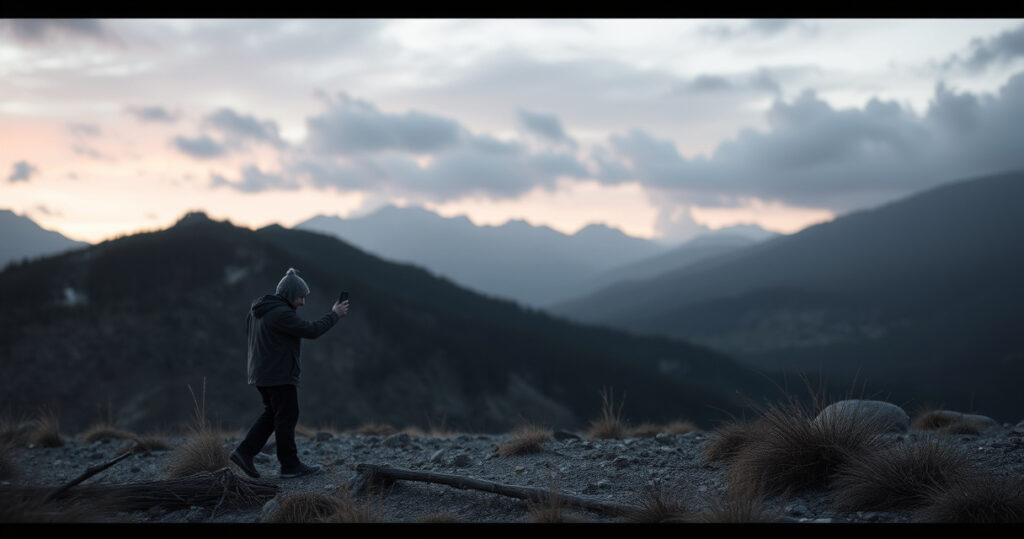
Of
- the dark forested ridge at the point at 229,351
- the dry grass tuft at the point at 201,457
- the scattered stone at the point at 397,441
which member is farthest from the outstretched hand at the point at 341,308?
the dark forested ridge at the point at 229,351

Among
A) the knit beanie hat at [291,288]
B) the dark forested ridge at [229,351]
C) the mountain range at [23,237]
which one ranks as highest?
the mountain range at [23,237]

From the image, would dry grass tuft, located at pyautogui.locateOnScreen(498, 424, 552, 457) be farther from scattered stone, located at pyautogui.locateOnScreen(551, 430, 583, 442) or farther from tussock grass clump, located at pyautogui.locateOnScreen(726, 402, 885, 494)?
tussock grass clump, located at pyautogui.locateOnScreen(726, 402, 885, 494)

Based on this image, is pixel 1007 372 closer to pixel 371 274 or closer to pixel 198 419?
pixel 371 274

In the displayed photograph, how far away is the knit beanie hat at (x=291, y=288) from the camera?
24.5 feet

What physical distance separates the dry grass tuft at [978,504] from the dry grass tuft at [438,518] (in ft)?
11.9

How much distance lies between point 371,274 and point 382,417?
47.1 metres

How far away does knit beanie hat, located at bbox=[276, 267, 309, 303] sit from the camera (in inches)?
294

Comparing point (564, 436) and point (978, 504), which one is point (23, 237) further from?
point (978, 504)

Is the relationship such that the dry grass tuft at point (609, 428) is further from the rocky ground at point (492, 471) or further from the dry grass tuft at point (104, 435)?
the dry grass tuft at point (104, 435)

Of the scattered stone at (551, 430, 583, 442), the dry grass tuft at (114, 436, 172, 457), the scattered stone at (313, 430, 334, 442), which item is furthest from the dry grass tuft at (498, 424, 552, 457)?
the dry grass tuft at (114, 436, 172, 457)

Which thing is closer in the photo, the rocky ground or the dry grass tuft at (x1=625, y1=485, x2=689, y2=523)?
the dry grass tuft at (x1=625, y1=485, x2=689, y2=523)

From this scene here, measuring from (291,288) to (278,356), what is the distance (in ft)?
2.39

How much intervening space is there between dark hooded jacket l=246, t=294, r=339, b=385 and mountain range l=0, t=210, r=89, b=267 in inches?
3288

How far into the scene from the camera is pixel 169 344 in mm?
50000
